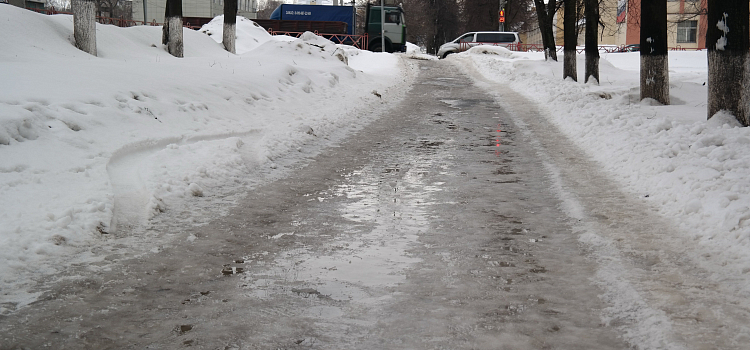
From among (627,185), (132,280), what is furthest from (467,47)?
(132,280)

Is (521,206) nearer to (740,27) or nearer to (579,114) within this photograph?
(740,27)

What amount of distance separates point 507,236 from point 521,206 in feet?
3.35

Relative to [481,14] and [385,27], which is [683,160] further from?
[481,14]

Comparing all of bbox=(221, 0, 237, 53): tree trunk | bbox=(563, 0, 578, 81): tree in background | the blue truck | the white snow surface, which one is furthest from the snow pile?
bbox=(563, 0, 578, 81): tree in background

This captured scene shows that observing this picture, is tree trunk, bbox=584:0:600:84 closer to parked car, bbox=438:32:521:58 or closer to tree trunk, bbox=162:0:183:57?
tree trunk, bbox=162:0:183:57

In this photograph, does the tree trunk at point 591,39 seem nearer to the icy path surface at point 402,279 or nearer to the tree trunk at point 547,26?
the tree trunk at point 547,26

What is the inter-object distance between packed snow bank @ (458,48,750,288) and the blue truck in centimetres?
2653

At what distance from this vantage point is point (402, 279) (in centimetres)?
432

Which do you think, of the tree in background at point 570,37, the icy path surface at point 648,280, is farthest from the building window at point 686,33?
the icy path surface at point 648,280

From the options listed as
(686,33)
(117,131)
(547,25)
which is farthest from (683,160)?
(686,33)

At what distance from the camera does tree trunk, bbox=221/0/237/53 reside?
1934cm

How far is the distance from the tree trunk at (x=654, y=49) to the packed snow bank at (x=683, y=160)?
0.34 meters

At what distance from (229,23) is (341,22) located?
2017 cm

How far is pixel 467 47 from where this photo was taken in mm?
40750
